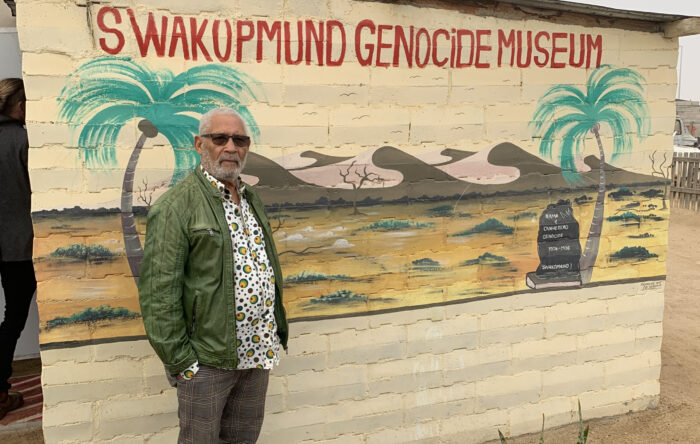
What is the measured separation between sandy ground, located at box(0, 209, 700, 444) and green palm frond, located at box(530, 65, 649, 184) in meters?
1.72

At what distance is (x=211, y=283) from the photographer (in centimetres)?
254

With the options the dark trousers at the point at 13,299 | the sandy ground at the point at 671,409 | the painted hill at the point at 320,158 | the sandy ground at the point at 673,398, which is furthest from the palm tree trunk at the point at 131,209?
the sandy ground at the point at 673,398

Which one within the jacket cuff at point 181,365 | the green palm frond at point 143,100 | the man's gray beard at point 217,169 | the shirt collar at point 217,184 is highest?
the green palm frond at point 143,100

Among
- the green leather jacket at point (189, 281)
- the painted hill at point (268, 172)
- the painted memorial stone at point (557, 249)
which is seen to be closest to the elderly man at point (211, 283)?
the green leather jacket at point (189, 281)

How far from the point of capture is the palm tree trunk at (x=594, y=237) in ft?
13.9

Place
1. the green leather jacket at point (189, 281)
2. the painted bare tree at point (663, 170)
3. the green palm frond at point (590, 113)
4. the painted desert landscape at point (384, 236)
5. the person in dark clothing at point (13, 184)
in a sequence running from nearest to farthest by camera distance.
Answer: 1. the green leather jacket at point (189, 281)
2. the painted desert landscape at point (384, 236)
3. the person in dark clothing at point (13, 184)
4. the green palm frond at point (590, 113)
5. the painted bare tree at point (663, 170)

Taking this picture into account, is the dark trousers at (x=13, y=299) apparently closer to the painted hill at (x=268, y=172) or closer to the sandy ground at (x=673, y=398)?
the painted hill at (x=268, y=172)

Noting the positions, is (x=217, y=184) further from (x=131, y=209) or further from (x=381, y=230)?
(x=381, y=230)

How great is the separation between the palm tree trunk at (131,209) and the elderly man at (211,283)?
58cm

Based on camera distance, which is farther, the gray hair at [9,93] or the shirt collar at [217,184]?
the gray hair at [9,93]

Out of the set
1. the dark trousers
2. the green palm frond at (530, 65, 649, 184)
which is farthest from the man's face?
the green palm frond at (530, 65, 649, 184)

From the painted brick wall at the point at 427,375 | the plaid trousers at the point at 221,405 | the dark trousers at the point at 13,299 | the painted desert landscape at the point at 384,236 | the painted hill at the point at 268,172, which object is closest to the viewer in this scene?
the plaid trousers at the point at 221,405

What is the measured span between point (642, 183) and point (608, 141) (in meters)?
0.42

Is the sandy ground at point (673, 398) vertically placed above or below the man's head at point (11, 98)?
below
